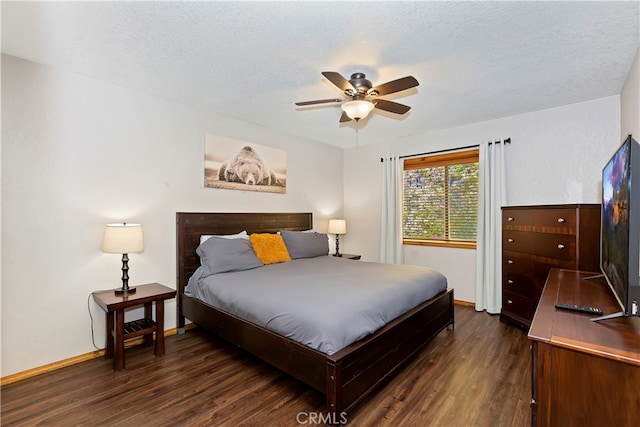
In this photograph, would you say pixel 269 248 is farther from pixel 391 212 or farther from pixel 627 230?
pixel 627 230

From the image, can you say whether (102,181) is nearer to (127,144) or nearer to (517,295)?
(127,144)

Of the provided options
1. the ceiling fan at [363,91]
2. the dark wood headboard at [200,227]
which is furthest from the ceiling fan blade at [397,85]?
the dark wood headboard at [200,227]

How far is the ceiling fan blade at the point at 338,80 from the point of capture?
2.12 m

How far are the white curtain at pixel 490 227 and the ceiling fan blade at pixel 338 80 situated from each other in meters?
2.44

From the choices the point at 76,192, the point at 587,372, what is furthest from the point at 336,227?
the point at 587,372

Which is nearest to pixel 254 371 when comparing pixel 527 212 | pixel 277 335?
pixel 277 335

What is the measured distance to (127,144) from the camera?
2918 mm

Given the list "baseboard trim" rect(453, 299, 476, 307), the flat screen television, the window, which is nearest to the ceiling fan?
the flat screen television

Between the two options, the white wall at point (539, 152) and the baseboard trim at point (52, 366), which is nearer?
the baseboard trim at point (52, 366)

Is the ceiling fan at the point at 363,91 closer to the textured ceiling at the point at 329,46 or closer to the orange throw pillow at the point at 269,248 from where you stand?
the textured ceiling at the point at 329,46

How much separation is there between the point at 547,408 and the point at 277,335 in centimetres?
151

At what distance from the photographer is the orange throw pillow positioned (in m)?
3.55

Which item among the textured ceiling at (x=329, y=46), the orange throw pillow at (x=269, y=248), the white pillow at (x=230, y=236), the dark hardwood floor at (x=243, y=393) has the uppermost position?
the textured ceiling at (x=329, y=46)

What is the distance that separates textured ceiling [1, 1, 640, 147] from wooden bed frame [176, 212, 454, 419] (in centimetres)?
150
